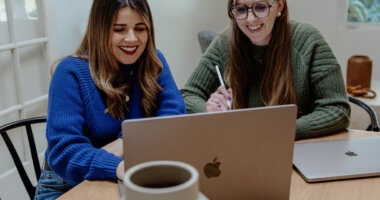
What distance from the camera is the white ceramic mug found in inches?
18.3

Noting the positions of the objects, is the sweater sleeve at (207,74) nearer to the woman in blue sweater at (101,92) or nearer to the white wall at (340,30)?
the woman in blue sweater at (101,92)

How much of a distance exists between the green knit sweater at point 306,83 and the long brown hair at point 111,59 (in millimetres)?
279

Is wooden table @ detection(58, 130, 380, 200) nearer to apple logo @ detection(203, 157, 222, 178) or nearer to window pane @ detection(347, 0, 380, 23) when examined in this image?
apple logo @ detection(203, 157, 222, 178)

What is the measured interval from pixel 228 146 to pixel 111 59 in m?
0.67

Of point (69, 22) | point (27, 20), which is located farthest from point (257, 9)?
point (69, 22)

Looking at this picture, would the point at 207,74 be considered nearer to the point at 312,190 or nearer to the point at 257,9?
the point at 257,9

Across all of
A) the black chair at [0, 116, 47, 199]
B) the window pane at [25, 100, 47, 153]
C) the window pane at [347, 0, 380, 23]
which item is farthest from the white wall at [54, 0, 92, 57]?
the window pane at [347, 0, 380, 23]

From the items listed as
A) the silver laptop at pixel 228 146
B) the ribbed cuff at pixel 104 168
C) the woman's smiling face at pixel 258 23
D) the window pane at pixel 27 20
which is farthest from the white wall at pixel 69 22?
the silver laptop at pixel 228 146

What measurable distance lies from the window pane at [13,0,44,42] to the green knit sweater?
960mm

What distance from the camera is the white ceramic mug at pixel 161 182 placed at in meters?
0.47

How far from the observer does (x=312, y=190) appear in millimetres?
994

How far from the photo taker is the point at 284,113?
2.56ft

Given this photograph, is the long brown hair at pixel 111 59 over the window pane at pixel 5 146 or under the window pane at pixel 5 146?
over

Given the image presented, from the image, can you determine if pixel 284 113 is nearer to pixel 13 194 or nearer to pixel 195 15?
pixel 13 194
